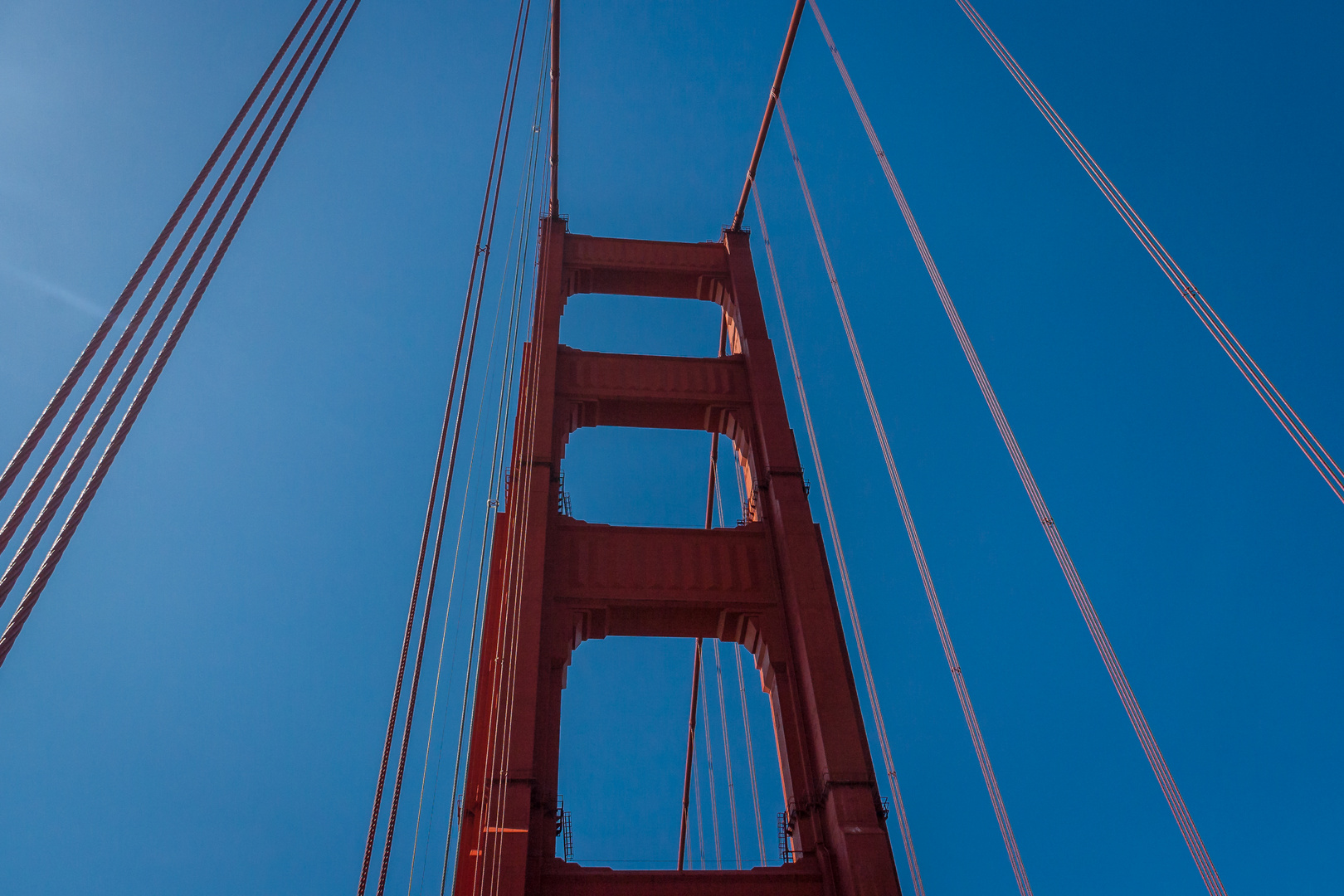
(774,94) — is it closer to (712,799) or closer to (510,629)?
(510,629)

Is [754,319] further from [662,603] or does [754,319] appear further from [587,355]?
[662,603]

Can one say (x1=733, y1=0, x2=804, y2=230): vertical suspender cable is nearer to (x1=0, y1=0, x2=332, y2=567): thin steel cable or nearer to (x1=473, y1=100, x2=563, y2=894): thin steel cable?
(x1=473, y1=100, x2=563, y2=894): thin steel cable

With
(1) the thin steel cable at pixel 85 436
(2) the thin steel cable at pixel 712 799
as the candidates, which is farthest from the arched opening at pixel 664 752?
(1) the thin steel cable at pixel 85 436

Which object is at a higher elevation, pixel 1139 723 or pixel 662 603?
pixel 662 603

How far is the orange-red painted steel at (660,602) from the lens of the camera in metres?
8.80

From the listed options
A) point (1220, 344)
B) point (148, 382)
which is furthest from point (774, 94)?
point (148, 382)

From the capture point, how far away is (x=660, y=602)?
36.6ft

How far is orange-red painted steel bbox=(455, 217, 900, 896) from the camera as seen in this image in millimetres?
8797

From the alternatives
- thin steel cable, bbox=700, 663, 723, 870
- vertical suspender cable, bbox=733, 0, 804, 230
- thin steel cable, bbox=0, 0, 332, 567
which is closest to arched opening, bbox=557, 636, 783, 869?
thin steel cable, bbox=700, 663, 723, 870

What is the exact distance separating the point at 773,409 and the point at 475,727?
6505 millimetres

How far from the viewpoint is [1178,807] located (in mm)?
8172

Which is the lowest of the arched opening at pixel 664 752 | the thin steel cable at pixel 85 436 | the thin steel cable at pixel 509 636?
the thin steel cable at pixel 85 436

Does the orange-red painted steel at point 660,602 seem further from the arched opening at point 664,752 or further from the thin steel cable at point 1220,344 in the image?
the arched opening at point 664,752

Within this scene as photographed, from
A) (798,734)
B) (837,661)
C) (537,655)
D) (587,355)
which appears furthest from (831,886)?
(587,355)
